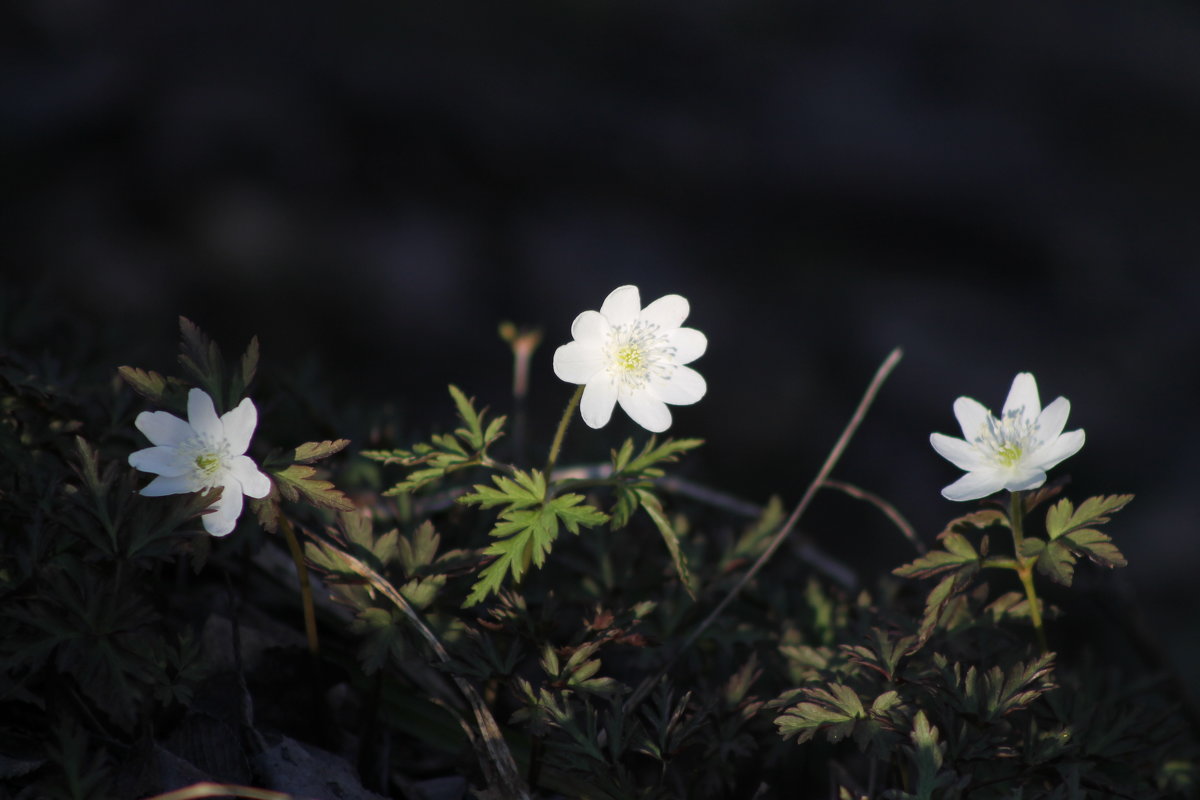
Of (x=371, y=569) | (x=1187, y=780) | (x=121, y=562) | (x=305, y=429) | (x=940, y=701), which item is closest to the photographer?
(x=121, y=562)

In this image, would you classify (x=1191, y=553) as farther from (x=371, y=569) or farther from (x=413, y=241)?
(x=371, y=569)

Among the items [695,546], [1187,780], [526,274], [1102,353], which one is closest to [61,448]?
[695,546]

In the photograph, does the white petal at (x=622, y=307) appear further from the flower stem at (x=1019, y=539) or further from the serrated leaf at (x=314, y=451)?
the flower stem at (x=1019, y=539)

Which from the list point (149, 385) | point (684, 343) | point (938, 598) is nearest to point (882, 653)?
point (938, 598)

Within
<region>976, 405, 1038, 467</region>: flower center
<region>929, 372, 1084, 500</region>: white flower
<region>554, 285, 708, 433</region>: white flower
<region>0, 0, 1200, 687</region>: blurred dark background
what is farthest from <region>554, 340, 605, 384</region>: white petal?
<region>0, 0, 1200, 687</region>: blurred dark background

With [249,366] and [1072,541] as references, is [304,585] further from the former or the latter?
[1072,541]

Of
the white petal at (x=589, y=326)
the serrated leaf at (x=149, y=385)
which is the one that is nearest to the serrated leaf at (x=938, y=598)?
the white petal at (x=589, y=326)

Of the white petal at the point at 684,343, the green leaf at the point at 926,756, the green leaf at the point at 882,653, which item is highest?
the white petal at the point at 684,343
